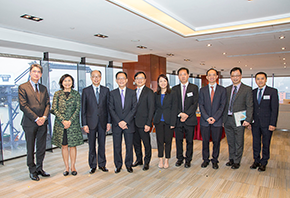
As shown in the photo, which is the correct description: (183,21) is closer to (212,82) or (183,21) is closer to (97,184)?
(212,82)

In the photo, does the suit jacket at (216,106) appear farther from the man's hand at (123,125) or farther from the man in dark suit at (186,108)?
the man's hand at (123,125)

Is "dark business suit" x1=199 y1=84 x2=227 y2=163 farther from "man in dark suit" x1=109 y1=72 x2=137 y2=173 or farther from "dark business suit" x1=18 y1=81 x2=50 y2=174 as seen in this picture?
"dark business suit" x1=18 y1=81 x2=50 y2=174

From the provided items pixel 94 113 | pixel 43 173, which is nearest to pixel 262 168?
pixel 94 113

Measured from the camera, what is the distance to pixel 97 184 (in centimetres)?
348

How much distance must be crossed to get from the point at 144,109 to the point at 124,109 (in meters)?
0.36

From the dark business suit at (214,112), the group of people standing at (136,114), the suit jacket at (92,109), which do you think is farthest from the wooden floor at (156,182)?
the suit jacket at (92,109)

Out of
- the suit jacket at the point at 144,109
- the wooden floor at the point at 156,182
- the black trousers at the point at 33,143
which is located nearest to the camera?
the wooden floor at the point at 156,182

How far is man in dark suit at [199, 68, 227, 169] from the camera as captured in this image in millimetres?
3998

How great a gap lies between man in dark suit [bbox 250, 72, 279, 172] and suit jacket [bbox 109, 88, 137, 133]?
232 cm

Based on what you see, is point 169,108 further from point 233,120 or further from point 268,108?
point 268,108

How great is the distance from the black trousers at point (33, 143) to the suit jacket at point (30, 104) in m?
0.12

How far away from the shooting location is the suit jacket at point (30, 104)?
3506 millimetres

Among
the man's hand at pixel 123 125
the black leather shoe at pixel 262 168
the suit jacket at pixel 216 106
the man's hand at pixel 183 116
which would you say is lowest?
the black leather shoe at pixel 262 168

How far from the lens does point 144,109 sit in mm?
3871
